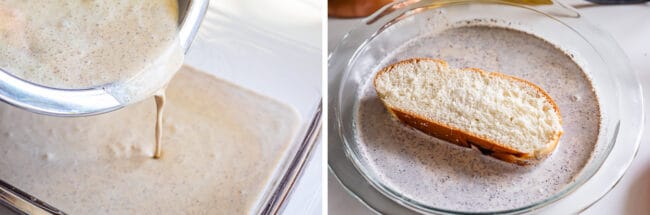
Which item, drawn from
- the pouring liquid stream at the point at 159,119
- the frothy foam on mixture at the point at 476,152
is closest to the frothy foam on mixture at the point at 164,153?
the pouring liquid stream at the point at 159,119

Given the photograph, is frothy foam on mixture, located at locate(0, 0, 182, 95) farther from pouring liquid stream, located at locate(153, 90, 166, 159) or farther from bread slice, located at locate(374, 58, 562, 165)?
bread slice, located at locate(374, 58, 562, 165)

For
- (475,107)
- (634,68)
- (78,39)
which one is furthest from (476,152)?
(78,39)

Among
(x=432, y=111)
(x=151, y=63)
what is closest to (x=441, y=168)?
(x=432, y=111)

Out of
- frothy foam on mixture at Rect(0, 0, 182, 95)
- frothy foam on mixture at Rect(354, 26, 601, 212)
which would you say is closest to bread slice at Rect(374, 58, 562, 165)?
frothy foam on mixture at Rect(354, 26, 601, 212)

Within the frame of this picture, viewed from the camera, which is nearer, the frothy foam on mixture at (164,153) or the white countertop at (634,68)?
the frothy foam on mixture at (164,153)

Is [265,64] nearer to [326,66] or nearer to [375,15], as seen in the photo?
[326,66]

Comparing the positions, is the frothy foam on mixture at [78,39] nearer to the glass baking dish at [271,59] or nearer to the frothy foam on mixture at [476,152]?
the glass baking dish at [271,59]

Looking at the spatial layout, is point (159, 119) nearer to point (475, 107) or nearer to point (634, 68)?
point (475, 107)
